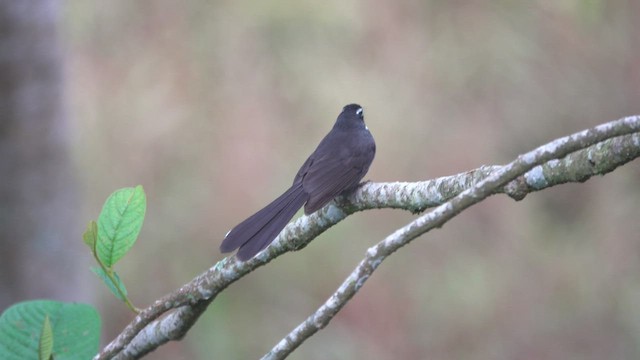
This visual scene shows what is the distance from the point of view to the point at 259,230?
8.81 feet

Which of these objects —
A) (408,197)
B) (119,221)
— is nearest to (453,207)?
(408,197)

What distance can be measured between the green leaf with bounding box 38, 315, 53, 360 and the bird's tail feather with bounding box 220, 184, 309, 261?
63 cm

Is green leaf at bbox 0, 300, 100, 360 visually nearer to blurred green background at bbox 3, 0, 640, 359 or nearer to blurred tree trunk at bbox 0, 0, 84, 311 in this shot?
blurred tree trunk at bbox 0, 0, 84, 311

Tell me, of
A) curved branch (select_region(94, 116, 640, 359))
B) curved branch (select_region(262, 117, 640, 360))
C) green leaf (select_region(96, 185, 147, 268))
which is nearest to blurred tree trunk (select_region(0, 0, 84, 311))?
curved branch (select_region(94, 116, 640, 359))

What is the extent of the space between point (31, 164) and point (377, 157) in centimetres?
490

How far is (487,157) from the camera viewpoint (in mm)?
8805

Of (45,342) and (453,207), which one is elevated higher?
(45,342)

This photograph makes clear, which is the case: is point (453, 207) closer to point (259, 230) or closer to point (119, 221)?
point (119, 221)

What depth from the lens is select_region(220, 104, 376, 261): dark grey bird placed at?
263 cm

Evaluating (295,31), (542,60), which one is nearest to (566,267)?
(542,60)

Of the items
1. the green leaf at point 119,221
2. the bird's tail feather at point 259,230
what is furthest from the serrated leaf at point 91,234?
the bird's tail feather at point 259,230

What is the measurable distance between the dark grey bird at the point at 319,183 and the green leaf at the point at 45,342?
2.07 ft

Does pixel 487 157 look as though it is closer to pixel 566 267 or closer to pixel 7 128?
pixel 566 267

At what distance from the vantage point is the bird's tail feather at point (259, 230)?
249cm
